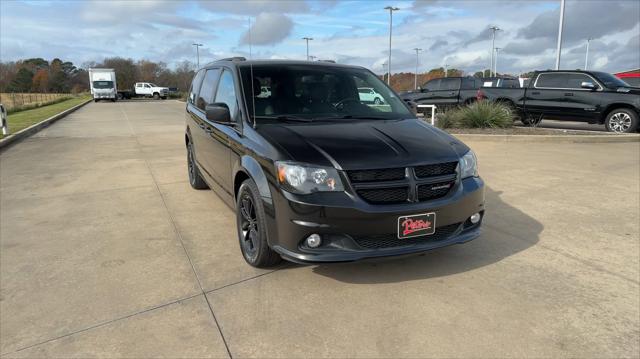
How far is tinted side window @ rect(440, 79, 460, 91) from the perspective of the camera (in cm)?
1606

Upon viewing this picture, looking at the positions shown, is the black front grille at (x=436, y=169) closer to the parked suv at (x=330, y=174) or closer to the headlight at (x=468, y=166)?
the parked suv at (x=330, y=174)

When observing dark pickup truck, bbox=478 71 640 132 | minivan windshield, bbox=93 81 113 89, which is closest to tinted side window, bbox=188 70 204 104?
dark pickup truck, bbox=478 71 640 132

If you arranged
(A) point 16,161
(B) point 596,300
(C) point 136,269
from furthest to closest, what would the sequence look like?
1. (A) point 16,161
2. (C) point 136,269
3. (B) point 596,300

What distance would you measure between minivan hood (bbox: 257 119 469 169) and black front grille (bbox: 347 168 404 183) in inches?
1.4

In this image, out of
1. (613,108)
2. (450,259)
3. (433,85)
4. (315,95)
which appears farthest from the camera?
(433,85)

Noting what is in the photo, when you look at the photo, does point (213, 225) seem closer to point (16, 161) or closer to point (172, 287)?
point (172, 287)

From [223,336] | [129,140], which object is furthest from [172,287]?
[129,140]

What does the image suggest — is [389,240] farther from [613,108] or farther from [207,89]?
[613,108]

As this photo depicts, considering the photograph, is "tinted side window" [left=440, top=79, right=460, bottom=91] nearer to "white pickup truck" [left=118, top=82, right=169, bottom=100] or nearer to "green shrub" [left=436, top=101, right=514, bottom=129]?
"green shrub" [left=436, top=101, right=514, bottom=129]

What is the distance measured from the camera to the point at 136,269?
3830 millimetres

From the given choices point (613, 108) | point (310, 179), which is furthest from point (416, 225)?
point (613, 108)

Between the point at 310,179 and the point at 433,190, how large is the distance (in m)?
0.92

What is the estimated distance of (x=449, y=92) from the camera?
52.6 feet

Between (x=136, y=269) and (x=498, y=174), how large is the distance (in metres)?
5.68
